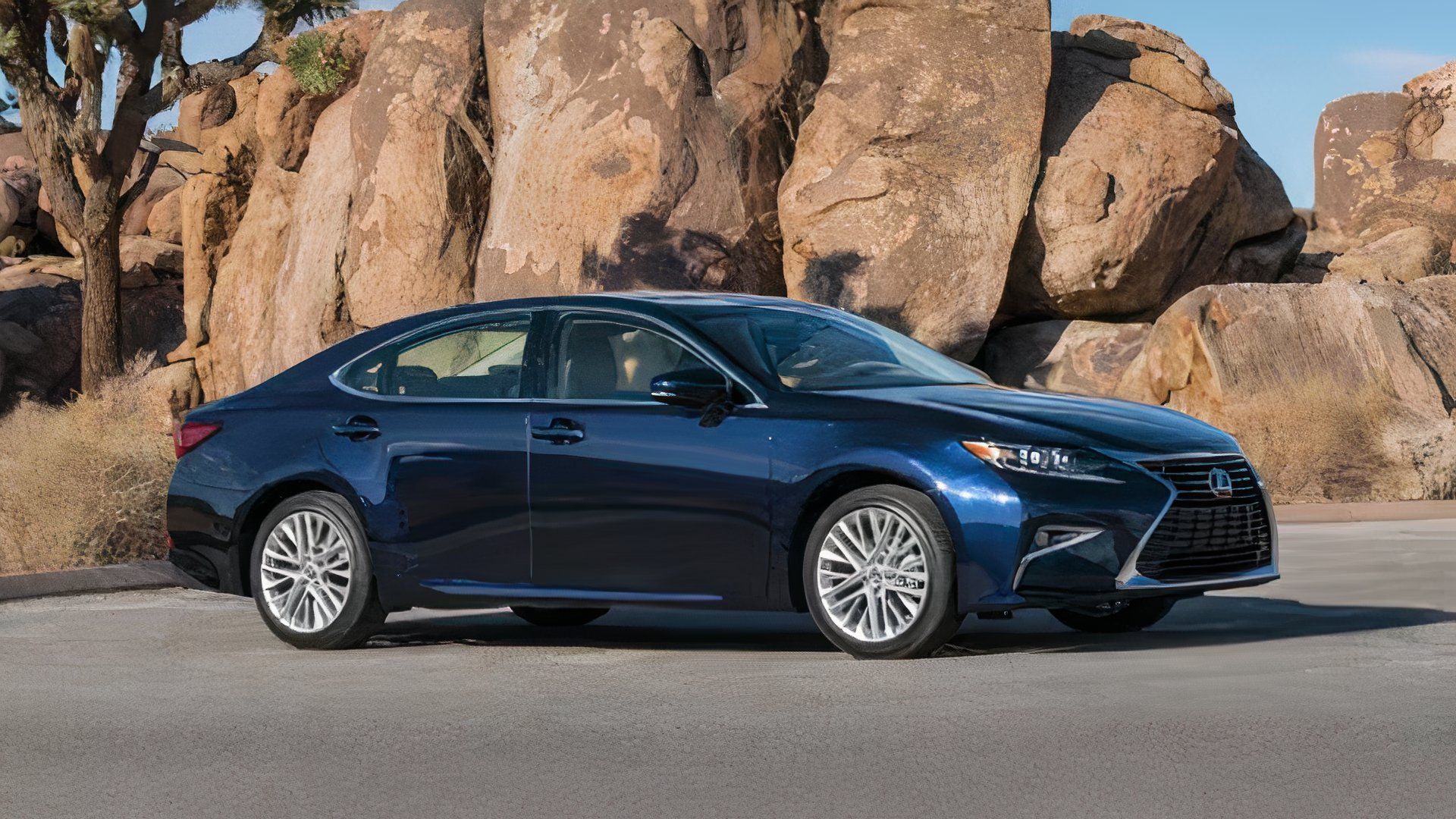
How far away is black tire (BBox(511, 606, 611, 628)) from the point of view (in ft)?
32.8

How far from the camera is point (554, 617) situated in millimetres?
10094

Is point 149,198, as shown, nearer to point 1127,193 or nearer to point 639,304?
point 1127,193

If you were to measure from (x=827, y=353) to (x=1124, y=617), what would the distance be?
6.03ft

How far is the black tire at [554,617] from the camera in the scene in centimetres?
998

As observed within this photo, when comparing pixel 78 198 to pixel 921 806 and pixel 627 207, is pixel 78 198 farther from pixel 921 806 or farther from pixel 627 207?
pixel 921 806

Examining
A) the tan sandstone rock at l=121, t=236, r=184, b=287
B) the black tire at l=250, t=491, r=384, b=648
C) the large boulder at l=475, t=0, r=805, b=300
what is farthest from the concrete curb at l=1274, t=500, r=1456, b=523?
the tan sandstone rock at l=121, t=236, r=184, b=287

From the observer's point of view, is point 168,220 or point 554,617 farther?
point 168,220

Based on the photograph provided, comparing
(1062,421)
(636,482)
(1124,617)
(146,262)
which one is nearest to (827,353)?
(636,482)

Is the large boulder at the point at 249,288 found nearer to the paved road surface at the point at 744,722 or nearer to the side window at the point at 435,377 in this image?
the paved road surface at the point at 744,722

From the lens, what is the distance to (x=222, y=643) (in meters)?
9.38

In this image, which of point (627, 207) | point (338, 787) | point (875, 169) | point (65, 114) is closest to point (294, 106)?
point (65, 114)

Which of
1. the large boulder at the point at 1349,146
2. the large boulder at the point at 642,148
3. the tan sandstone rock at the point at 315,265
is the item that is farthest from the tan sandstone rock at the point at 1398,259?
the tan sandstone rock at the point at 315,265

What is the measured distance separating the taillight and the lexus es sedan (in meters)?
0.01

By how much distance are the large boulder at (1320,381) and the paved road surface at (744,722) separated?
822cm
